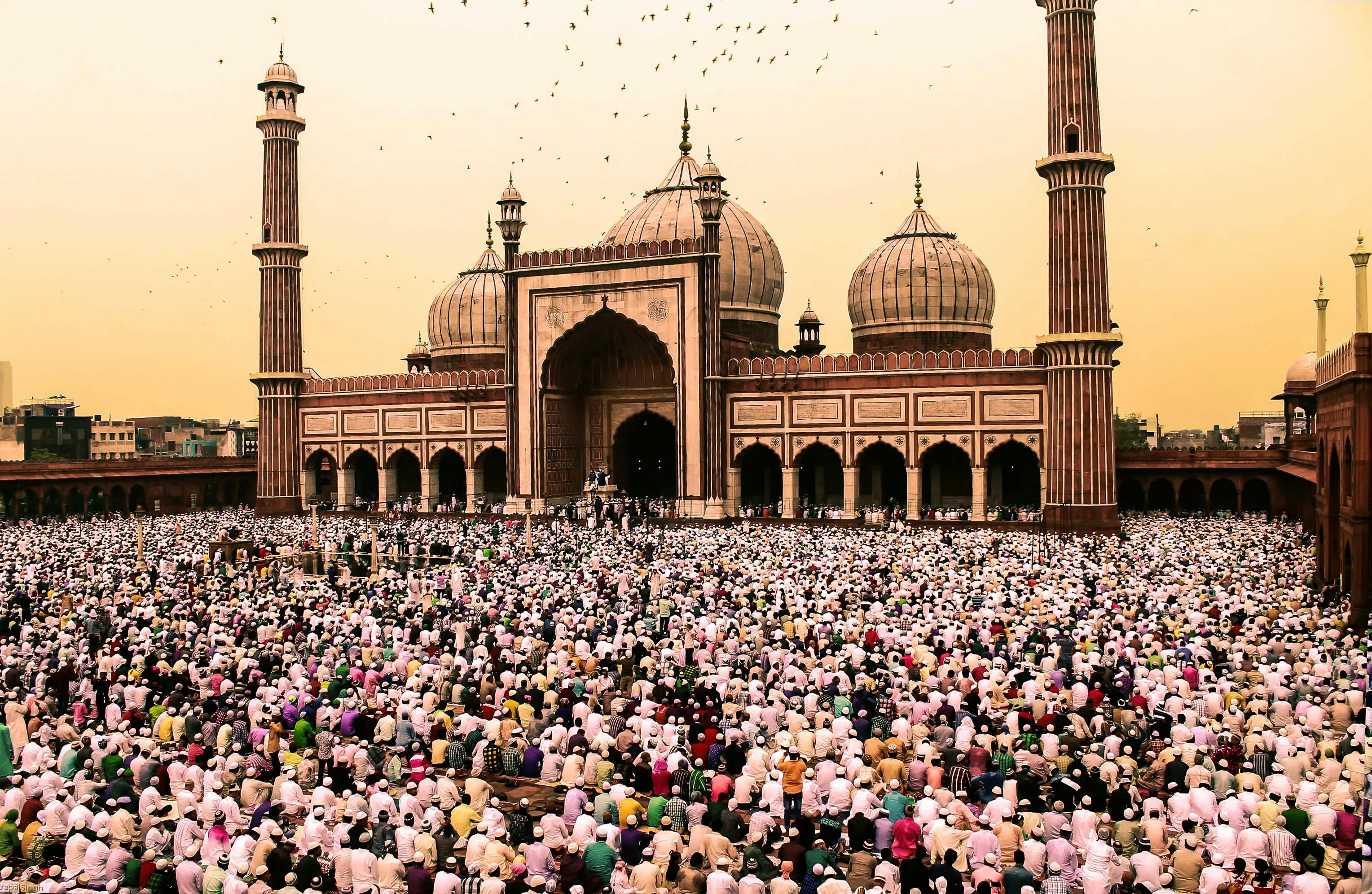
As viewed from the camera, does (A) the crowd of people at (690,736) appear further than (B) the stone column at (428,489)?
No

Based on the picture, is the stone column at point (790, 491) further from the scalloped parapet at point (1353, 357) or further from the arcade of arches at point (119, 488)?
the arcade of arches at point (119, 488)

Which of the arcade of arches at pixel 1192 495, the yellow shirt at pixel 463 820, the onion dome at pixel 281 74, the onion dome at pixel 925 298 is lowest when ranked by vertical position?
the yellow shirt at pixel 463 820

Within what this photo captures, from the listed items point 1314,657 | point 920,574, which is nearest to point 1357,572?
point 1314,657

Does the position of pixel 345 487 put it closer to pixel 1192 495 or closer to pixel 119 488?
pixel 119 488

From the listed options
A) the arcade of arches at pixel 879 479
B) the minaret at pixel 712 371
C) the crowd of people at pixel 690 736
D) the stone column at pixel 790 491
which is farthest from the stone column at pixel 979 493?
the crowd of people at pixel 690 736

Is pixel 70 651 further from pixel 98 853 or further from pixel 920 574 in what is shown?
pixel 920 574

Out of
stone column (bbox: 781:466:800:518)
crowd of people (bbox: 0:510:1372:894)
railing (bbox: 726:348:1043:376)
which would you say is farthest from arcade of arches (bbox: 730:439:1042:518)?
crowd of people (bbox: 0:510:1372:894)
